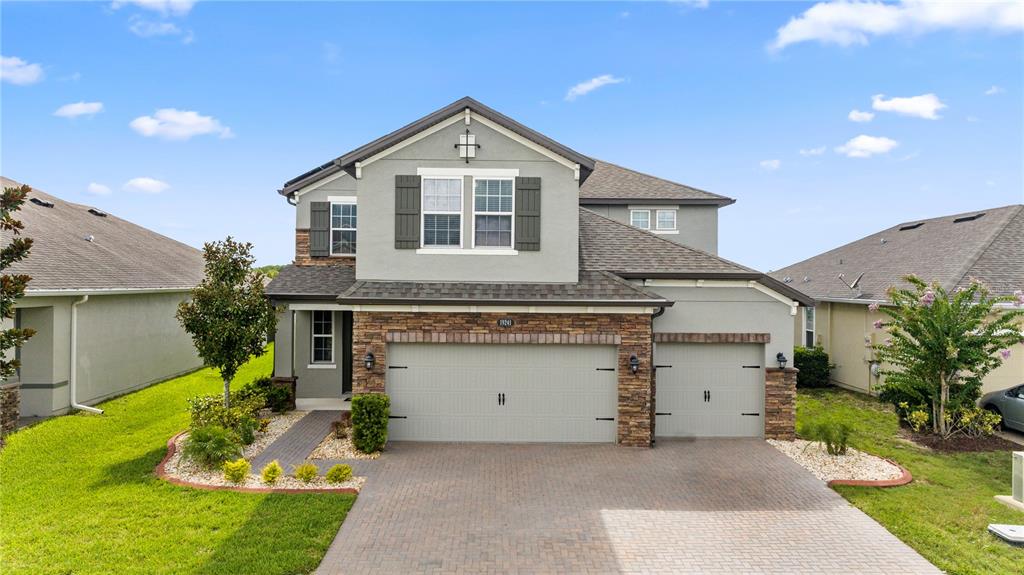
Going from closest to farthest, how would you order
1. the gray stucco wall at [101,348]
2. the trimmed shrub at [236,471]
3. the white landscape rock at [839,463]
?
the trimmed shrub at [236,471], the white landscape rock at [839,463], the gray stucco wall at [101,348]

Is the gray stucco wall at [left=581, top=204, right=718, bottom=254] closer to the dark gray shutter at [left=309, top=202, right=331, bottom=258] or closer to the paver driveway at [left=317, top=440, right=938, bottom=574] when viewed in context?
the dark gray shutter at [left=309, top=202, right=331, bottom=258]

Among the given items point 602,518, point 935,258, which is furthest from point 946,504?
point 935,258

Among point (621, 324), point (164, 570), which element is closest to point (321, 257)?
point (621, 324)

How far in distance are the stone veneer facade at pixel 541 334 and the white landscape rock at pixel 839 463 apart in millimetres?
2961

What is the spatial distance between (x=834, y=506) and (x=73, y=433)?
49.5ft

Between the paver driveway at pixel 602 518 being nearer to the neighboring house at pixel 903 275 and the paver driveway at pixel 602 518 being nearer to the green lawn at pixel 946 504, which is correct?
the green lawn at pixel 946 504

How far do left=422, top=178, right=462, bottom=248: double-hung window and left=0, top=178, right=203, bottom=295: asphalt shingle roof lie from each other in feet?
30.1

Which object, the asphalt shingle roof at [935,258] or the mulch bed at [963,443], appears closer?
the mulch bed at [963,443]

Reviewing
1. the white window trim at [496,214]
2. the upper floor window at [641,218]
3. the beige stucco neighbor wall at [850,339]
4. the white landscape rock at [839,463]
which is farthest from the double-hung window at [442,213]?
the upper floor window at [641,218]

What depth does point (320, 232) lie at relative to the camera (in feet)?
51.1

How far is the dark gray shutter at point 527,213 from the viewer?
459 inches

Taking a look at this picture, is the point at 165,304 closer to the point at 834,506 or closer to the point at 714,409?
the point at 714,409

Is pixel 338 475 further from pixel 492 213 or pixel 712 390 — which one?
pixel 712 390

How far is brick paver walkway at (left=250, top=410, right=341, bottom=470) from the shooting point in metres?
10.0
